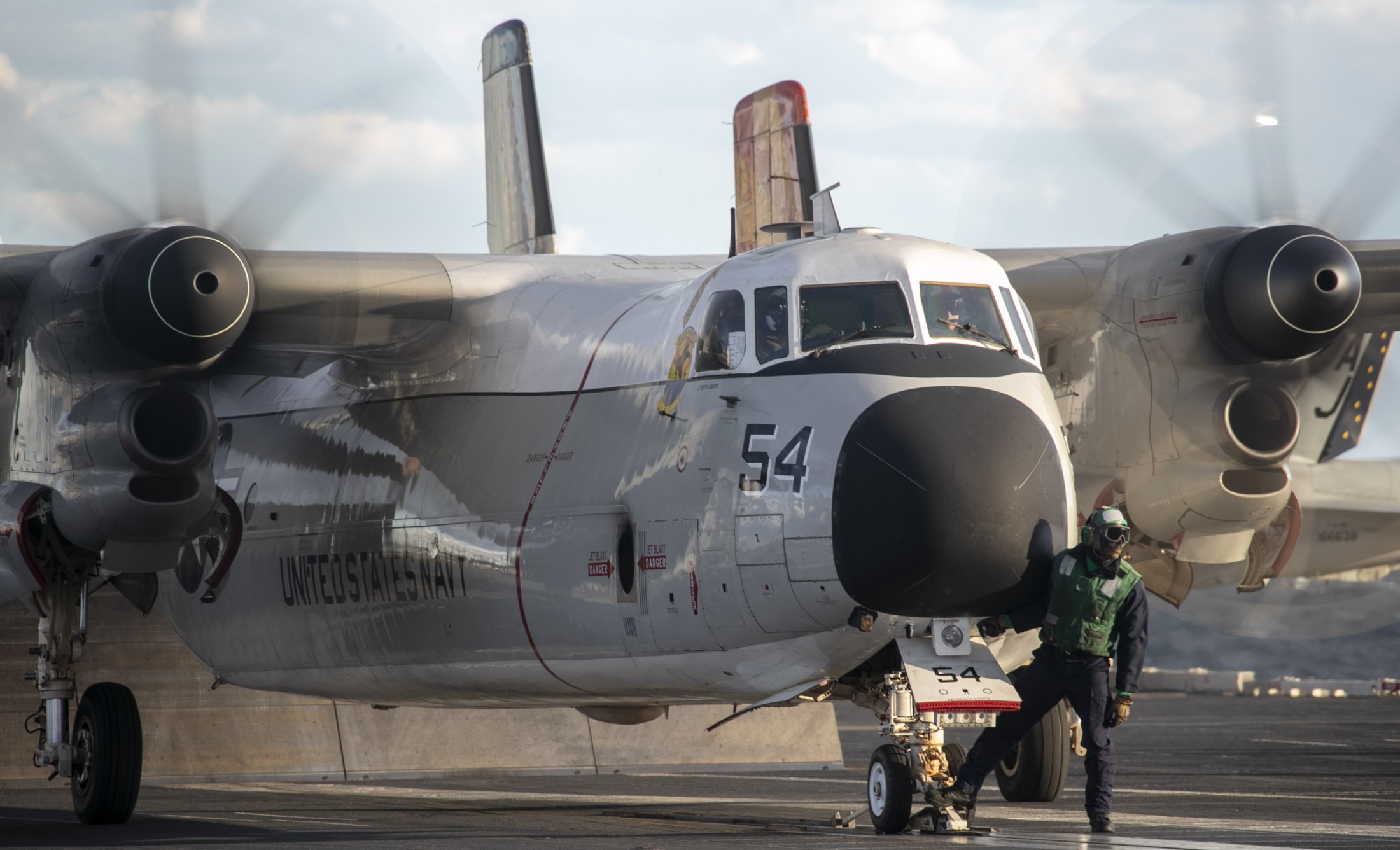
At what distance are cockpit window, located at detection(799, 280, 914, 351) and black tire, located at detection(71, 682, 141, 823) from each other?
20.1 feet

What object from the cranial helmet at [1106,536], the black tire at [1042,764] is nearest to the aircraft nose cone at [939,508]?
the cranial helmet at [1106,536]

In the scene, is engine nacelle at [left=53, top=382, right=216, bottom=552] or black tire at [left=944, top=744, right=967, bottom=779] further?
engine nacelle at [left=53, top=382, right=216, bottom=552]

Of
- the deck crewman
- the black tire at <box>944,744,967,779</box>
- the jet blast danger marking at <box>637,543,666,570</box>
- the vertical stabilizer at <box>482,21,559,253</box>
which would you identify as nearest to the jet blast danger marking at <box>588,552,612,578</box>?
the jet blast danger marking at <box>637,543,666,570</box>

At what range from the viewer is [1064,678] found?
9703 mm

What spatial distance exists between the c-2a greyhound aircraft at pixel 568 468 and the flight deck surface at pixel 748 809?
765mm

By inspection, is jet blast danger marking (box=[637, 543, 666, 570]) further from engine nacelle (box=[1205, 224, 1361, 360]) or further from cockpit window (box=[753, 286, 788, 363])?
engine nacelle (box=[1205, 224, 1361, 360])

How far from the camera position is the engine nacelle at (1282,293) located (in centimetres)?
1216

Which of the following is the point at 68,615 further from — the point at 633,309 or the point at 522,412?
the point at 633,309

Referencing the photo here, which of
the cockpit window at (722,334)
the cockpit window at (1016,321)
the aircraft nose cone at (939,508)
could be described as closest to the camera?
the aircraft nose cone at (939,508)

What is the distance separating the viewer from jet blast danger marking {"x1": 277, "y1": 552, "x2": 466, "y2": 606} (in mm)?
11703

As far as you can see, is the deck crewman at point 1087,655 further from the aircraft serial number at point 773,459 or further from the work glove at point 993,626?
the aircraft serial number at point 773,459

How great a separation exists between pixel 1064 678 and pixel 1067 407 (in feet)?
15.1

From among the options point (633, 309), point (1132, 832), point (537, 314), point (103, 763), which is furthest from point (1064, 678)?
point (103, 763)

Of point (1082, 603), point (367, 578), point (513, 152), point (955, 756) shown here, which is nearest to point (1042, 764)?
point (955, 756)
